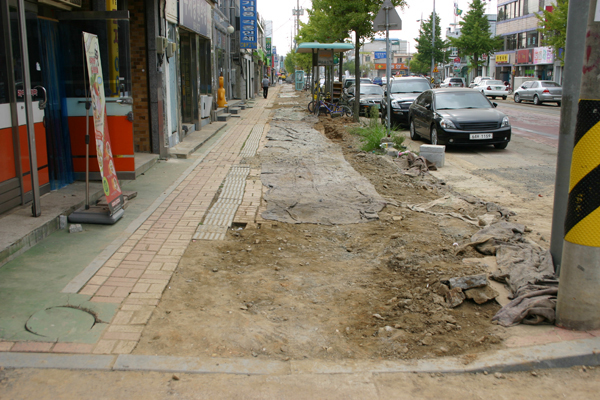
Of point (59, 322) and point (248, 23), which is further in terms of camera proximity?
point (248, 23)

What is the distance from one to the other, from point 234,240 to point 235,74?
27423 mm

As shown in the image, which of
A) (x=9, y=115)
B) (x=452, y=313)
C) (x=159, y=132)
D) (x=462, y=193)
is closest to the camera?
(x=452, y=313)

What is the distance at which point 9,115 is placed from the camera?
19.5 feet

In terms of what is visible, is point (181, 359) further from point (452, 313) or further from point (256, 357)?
point (452, 313)

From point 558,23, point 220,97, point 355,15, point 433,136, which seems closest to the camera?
point 433,136

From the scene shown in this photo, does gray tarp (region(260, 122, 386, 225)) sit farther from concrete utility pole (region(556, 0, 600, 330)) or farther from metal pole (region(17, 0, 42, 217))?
concrete utility pole (region(556, 0, 600, 330))

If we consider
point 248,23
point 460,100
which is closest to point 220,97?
point 248,23

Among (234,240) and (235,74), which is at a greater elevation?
(235,74)

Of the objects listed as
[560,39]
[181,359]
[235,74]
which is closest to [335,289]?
[181,359]

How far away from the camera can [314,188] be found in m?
8.56

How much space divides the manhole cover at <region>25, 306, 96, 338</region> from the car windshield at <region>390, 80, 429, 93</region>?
57.7 feet

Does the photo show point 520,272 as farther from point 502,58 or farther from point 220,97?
point 502,58

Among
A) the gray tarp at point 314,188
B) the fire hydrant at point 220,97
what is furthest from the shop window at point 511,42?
the gray tarp at point 314,188

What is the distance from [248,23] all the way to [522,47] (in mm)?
37930
